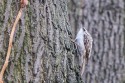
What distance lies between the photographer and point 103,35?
4.64m

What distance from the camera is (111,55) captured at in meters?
4.63

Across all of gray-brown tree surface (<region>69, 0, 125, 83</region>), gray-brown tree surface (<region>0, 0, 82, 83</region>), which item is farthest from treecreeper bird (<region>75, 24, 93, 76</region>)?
gray-brown tree surface (<region>69, 0, 125, 83</region>)

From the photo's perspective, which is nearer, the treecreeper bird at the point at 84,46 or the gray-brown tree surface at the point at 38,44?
the gray-brown tree surface at the point at 38,44

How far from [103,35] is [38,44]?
258 cm

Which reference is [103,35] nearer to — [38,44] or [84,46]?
[84,46]

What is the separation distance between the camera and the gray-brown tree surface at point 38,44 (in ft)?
6.75

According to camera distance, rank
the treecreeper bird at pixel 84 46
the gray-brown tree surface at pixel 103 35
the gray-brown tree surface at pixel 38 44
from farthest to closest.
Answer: the gray-brown tree surface at pixel 103 35 < the treecreeper bird at pixel 84 46 < the gray-brown tree surface at pixel 38 44

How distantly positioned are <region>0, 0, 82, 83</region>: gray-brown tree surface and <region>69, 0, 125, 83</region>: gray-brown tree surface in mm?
2333

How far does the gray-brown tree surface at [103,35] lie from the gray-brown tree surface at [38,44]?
2333 millimetres

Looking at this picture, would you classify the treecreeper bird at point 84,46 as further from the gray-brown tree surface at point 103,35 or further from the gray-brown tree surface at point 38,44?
the gray-brown tree surface at point 103,35

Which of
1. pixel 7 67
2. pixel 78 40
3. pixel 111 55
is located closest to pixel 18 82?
pixel 7 67

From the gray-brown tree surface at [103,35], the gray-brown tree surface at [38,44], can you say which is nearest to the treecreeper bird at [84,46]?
the gray-brown tree surface at [38,44]

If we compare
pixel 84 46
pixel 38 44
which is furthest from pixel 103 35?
pixel 38 44

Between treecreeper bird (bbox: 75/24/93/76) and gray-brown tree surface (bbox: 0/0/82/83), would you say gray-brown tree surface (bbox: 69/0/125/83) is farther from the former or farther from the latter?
gray-brown tree surface (bbox: 0/0/82/83)
